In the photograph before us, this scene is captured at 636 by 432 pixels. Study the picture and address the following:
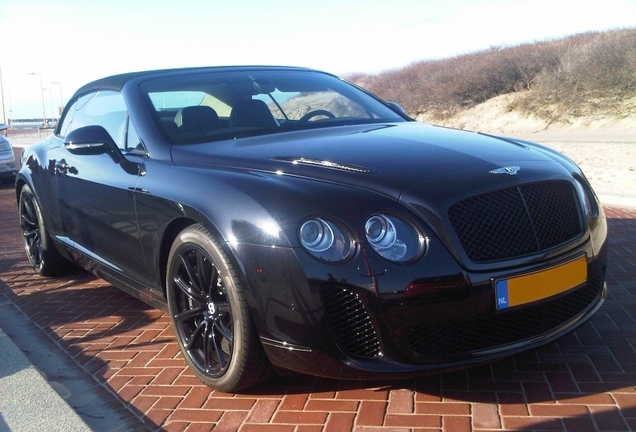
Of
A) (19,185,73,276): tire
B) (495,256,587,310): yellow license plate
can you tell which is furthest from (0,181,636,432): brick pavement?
(19,185,73,276): tire

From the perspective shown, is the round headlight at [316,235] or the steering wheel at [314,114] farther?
the steering wheel at [314,114]

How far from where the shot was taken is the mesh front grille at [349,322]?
2.62m

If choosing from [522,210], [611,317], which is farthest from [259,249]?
[611,317]

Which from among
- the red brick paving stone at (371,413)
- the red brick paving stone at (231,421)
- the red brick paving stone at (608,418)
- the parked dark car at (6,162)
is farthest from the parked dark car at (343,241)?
the parked dark car at (6,162)

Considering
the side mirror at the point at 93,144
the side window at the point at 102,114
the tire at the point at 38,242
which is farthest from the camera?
the tire at the point at 38,242

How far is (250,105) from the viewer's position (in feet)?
13.5

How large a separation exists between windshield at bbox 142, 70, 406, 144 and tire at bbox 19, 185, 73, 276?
1.85 m

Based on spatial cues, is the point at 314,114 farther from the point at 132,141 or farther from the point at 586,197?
the point at 586,197

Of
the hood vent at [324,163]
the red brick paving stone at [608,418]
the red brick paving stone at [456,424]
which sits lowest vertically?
the red brick paving stone at [456,424]

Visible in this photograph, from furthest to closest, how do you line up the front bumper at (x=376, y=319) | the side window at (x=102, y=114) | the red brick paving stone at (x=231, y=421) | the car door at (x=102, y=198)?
the side window at (x=102, y=114) → the car door at (x=102, y=198) → the red brick paving stone at (x=231, y=421) → the front bumper at (x=376, y=319)

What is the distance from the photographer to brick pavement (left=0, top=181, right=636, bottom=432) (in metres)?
2.77

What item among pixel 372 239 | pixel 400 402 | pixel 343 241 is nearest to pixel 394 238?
pixel 372 239

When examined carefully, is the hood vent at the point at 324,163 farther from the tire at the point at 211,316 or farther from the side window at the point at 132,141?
the side window at the point at 132,141

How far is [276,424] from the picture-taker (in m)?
2.86
